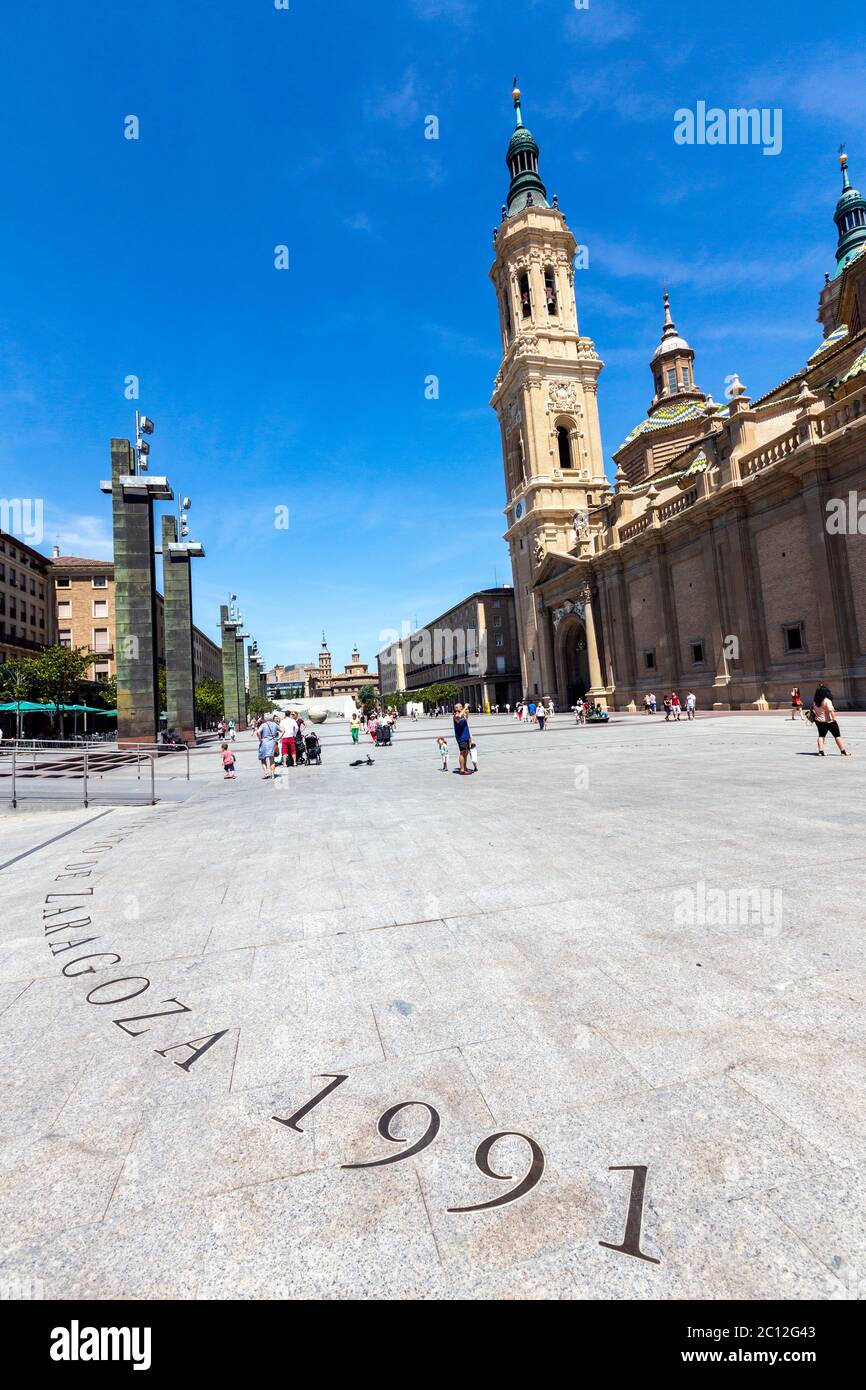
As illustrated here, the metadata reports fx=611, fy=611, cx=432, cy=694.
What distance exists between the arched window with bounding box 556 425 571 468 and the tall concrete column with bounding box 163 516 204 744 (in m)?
36.2

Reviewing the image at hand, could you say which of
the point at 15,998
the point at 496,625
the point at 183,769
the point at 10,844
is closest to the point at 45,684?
the point at 183,769

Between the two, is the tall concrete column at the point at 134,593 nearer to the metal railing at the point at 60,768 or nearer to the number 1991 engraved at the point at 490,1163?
the metal railing at the point at 60,768

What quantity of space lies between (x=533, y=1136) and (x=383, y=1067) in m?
0.81

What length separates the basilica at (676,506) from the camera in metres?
23.9

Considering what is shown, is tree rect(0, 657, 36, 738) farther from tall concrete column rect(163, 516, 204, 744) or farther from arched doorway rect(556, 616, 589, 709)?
arched doorway rect(556, 616, 589, 709)

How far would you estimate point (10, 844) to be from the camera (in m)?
8.70

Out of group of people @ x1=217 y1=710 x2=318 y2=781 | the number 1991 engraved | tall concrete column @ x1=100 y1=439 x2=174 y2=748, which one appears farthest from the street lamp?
the number 1991 engraved

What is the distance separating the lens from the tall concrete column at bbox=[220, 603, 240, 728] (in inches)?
2371

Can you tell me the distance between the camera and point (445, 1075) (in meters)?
2.80

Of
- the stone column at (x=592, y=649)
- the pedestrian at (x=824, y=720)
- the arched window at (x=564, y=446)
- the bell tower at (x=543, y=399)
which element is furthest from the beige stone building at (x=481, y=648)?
the pedestrian at (x=824, y=720)

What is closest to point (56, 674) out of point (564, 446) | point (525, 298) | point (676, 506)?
point (676, 506)

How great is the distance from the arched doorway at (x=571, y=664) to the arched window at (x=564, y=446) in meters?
17.6

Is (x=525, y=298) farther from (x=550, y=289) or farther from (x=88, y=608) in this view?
(x=88, y=608)
